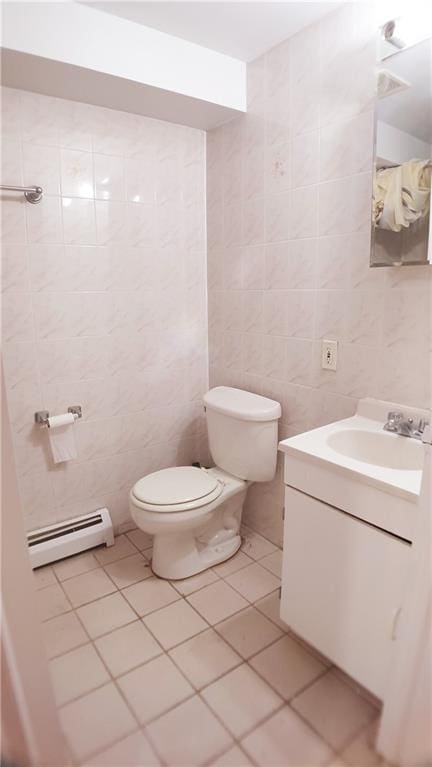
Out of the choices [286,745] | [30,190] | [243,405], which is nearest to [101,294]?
[30,190]

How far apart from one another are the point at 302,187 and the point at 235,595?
5.39 feet

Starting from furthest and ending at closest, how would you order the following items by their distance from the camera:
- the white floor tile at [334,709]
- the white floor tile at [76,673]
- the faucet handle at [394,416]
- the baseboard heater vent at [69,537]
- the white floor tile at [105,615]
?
the baseboard heater vent at [69,537], the white floor tile at [105,615], the faucet handle at [394,416], the white floor tile at [76,673], the white floor tile at [334,709]

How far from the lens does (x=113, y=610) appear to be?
168 centimetres

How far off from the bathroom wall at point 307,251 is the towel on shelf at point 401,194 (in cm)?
12

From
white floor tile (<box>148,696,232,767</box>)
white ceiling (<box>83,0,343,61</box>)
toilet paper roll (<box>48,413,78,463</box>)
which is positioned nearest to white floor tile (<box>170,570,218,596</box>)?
white floor tile (<box>148,696,232,767</box>)

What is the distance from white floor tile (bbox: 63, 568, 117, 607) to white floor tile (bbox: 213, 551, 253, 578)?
450 mm

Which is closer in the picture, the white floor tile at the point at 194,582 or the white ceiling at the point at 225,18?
the white ceiling at the point at 225,18

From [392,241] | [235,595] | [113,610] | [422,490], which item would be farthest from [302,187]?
[113,610]

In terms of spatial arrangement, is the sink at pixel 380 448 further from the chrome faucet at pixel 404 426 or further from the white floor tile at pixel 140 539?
the white floor tile at pixel 140 539

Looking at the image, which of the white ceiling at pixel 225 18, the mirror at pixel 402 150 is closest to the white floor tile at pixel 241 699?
the mirror at pixel 402 150

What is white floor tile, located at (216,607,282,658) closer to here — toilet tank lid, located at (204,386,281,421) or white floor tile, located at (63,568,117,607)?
white floor tile, located at (63,568,117,607)

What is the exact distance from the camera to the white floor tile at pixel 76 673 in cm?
134

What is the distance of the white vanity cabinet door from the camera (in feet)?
3.76

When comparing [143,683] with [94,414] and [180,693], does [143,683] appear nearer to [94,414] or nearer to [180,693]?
[180,693]
